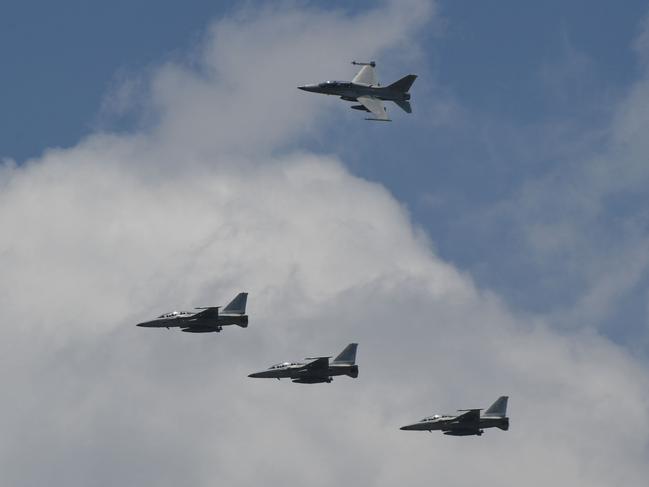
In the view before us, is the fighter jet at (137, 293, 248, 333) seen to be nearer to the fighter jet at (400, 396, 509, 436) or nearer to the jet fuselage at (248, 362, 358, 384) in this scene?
the jet fuselage at (248, 362, 358, 384)

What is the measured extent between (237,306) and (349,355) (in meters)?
15.6

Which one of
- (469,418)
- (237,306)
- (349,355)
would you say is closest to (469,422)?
(469,418)

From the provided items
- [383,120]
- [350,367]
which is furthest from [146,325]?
[383,120]

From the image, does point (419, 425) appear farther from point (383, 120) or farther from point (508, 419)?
point (383, 120)

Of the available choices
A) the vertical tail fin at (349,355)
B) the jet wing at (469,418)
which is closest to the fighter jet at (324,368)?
the vertical tail fin at (349,355)

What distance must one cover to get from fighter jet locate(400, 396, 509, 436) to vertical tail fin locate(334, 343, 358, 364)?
37.4 feet

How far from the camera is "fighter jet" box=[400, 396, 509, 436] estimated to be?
18312cm

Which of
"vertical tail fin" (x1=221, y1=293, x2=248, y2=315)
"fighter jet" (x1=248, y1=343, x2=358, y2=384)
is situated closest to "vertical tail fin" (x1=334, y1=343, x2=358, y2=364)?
"fighter jet" (x1=248, y1=343, x2=358, y2=384)

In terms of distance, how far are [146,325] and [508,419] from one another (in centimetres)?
4793

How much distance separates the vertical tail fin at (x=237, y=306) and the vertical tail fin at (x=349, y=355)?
13847 mm

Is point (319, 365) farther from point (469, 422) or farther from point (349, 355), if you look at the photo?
point (469, 422)

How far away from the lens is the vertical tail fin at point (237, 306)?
615 ft

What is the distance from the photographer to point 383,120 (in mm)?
198500

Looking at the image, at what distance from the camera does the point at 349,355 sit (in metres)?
185
